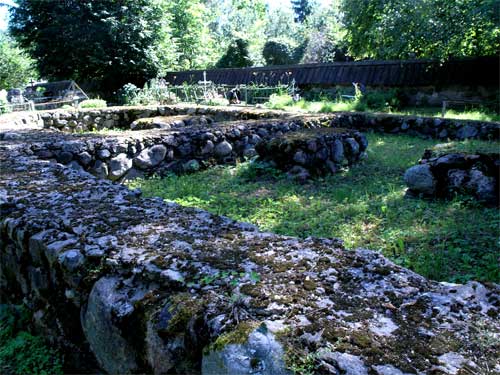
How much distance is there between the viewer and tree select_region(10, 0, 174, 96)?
68.5ft

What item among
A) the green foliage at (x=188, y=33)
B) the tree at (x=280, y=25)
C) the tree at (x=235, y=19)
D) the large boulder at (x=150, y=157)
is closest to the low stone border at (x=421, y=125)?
the large boulder at (x=150, y=157)

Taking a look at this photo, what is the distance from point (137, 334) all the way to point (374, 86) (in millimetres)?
16400

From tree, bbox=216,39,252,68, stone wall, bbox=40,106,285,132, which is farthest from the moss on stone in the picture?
tree, bbox=216,39,252,68

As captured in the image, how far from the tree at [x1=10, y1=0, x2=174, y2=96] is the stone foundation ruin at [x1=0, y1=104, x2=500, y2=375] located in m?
20.0

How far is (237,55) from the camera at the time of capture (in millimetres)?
25547

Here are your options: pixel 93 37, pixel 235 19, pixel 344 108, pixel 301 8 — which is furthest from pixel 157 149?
pixel 301 8

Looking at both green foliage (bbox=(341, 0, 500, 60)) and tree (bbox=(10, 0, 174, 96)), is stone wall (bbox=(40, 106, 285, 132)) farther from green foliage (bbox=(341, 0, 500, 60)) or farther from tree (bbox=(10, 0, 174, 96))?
tree (bbox=(10, 0, 174, 96))

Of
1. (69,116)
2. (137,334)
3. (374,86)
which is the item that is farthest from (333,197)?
(374,86)

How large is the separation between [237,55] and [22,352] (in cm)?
2478

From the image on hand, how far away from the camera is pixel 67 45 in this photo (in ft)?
68.6

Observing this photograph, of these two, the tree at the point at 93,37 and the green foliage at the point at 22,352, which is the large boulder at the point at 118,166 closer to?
the green foliage at the point at 22,352

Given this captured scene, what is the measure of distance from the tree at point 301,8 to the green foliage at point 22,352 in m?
73.5

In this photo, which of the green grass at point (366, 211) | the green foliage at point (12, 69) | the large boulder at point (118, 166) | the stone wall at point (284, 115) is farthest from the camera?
the green foliage at point (12, 69)

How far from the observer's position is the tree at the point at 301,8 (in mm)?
70062
